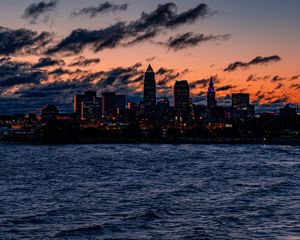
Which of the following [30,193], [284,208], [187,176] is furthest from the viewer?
[187,176]

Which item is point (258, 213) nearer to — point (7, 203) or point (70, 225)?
point (70, 225)

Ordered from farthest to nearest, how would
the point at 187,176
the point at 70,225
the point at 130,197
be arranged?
the point at 187,176 < the point at 130,197 < the point at 70,225

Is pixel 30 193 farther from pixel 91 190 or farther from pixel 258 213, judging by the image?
pixel 258 213

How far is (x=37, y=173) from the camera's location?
9294 centimetres

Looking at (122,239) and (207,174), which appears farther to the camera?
(207,174)

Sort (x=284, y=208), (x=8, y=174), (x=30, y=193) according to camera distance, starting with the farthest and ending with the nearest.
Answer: (x=8, y=174), (x=30, y=193), (x=284, y=208)

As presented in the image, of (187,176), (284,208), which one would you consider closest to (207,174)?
(187,176)

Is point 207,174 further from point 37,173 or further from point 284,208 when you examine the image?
point 284,208

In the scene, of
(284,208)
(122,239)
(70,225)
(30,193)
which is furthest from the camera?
(30,193)

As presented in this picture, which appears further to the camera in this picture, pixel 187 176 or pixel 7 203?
pixel 187 176

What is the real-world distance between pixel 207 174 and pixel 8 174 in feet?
103

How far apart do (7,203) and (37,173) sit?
40078 millimetres

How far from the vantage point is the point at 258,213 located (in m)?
46.4

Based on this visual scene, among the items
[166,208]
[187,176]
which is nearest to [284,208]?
[166,208]
